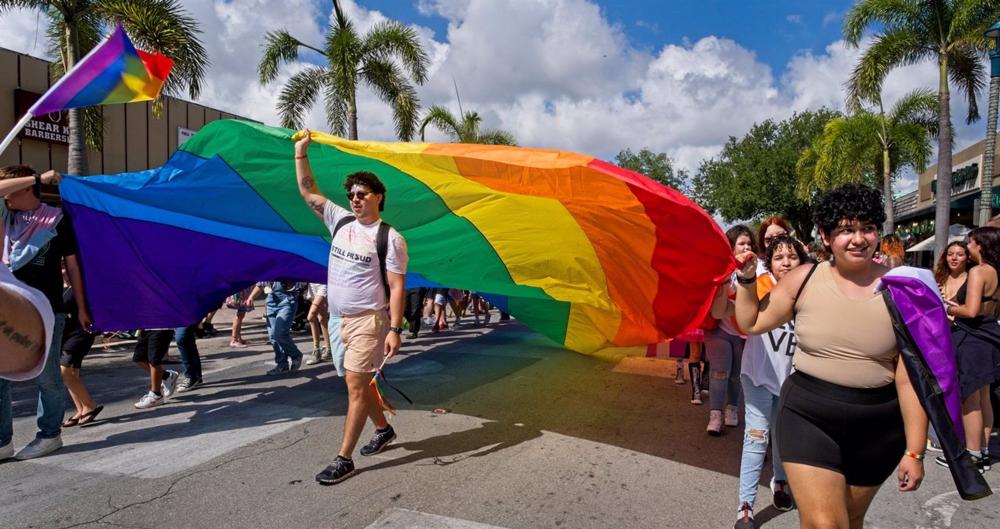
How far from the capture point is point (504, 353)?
8828mm

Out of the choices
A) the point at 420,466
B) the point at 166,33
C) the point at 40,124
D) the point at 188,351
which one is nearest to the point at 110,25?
the point at 166,33

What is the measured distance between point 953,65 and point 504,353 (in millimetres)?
15506

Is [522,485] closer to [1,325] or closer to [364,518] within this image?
[364,518]

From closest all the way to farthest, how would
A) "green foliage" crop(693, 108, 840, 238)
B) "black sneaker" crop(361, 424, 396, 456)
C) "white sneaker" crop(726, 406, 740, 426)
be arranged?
"black sneaker" crop(361, 424, 396, 456) < "white sneaker" crop(726, 406, 740, 426) < "green foliage" crop(693, 108, 840, 238)

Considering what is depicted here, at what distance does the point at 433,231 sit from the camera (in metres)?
5.00

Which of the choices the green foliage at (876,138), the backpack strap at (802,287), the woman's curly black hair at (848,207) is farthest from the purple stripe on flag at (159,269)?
the green foliage at (876,138)

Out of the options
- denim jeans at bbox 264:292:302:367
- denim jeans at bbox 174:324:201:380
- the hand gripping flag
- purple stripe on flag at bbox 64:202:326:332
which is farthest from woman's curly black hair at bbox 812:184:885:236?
denim jeans at bbox 264:292:302:367

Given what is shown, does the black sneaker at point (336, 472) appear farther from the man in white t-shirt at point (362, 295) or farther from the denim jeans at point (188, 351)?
the denim jeans at point (188, 351)

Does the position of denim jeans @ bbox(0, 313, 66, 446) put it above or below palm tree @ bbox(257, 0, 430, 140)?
below

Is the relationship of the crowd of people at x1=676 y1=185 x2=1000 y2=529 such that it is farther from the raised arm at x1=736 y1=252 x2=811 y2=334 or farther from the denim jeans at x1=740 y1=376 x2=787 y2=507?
the denim jeans at x1=740 y1=376 x2=787 y2=507

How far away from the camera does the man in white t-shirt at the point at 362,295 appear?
3.80 metres

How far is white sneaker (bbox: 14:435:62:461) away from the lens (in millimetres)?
4105

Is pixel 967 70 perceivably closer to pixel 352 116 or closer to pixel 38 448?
pixel 352 116

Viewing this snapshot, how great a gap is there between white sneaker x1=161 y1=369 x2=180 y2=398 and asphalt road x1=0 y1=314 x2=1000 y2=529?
98 millimetres
